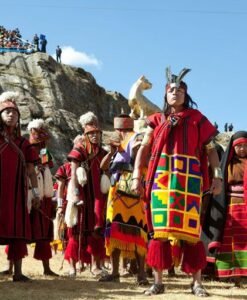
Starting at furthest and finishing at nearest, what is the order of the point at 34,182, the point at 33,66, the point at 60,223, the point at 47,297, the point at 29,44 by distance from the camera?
the point at 29,44 < the point at 33,66 < the point at 60,223 < the point at 34,182 < the point at 47,297

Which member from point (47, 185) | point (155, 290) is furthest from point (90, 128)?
point (155, 290)

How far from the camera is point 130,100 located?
12.1 m

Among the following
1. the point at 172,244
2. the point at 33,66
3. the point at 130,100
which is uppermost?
the point at 33,66

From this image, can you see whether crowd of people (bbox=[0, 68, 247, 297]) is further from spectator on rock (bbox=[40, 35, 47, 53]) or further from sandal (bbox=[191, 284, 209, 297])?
spectator on rock (bbox=[40, 35, 47, 53])

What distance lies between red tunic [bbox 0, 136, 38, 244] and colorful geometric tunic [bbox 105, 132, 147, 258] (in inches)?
37.5

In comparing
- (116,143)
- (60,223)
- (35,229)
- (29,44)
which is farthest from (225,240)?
(29,44)

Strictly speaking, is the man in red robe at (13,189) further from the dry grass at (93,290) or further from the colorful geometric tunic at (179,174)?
the colorful geometric tunic at (179,174)

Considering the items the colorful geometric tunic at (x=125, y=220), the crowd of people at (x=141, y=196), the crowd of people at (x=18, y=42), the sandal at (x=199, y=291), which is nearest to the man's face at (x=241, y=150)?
the crowd of people at (x=141, y=196)

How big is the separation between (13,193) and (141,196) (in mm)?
1322

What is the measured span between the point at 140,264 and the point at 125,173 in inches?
39.8

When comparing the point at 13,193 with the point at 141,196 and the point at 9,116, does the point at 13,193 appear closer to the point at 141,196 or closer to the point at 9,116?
the point at 9,116

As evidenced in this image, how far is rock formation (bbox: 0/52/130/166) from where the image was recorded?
132 ft

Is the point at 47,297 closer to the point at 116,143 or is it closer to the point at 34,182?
the point at 34,182

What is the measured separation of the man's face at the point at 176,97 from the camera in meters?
5.31
